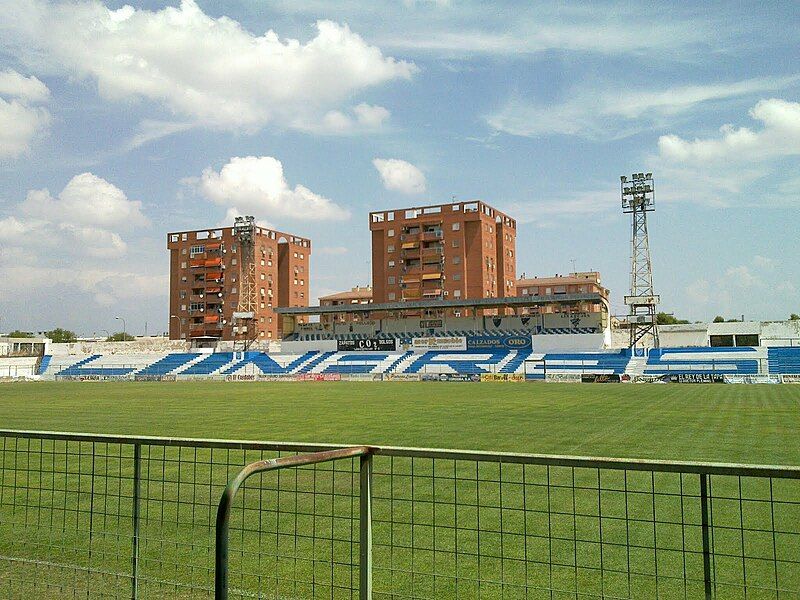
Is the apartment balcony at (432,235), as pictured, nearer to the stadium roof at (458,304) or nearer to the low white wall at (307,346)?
the stadium roof at (458,304)

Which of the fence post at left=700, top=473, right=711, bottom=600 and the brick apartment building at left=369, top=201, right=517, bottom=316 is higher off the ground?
the brick apartment building at left=369, top=201, right=517, bottom=316

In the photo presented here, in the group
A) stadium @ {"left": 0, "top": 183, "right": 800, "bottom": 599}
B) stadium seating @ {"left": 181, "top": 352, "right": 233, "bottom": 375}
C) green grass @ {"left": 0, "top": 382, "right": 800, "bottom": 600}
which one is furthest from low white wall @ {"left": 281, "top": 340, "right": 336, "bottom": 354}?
green grass @ {"left": 0, "top": 382, "right": 800, "bottom": 600}

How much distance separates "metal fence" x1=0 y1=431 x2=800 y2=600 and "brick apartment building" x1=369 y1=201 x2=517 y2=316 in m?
83.0

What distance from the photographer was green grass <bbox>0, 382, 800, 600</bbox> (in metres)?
6.31

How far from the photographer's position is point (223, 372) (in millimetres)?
73250

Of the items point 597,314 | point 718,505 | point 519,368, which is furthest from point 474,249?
point 718,505

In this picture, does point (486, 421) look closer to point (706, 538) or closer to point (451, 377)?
point (706, 538)

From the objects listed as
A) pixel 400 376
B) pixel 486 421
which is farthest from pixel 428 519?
pixel 400 376

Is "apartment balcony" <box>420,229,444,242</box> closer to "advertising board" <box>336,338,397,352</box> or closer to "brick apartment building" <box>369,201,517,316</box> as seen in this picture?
"brick apartment building" <box>369,201,517,316</box>

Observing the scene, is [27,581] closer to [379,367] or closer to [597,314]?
[379,367]

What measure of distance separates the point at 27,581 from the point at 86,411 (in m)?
23.3

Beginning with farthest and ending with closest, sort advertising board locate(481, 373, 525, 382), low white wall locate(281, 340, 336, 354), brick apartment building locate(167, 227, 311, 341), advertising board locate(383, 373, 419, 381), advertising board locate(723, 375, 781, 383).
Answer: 1. brick apartment building locate(167, 227, 311, 341)
2. low white wall locate(281, 340, 336, 354)
3. advertising board locate(383, 373, 419, 381)
4. advertising board locate(481, 373, 525, 382)
5. advertising board locate(723, 375, 781, 383)

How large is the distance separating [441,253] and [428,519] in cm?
8690

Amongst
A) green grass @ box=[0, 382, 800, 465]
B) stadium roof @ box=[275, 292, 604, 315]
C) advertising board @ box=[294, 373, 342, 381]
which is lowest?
advertising board @ box=[294, 373, 342, 381]
